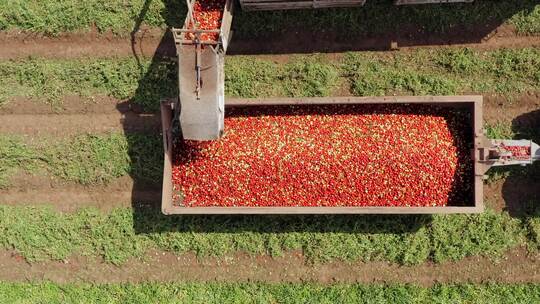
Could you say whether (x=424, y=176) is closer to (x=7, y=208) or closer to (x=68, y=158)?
(x=68, y=158)

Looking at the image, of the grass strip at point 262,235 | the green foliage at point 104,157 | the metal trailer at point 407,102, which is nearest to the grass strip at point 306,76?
the green foliage at point 104,157

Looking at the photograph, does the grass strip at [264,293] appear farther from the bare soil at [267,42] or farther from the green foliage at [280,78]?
the bare soil at [267,42]

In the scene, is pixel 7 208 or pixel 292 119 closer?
pixel 292 119

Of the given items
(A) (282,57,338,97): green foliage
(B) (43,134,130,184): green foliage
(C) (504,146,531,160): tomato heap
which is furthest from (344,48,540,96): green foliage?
(B) (43,134,130,184): green foliage

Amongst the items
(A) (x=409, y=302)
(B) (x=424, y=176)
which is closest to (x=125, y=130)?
(B) (x=424, y=176)

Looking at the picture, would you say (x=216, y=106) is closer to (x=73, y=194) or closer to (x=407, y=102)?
(x=407, y=102)

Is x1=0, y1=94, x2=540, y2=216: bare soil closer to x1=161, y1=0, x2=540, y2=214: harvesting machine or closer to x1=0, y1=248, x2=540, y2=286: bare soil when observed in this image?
x1=0, y1=248, x2=540, y2=286: bare soil
